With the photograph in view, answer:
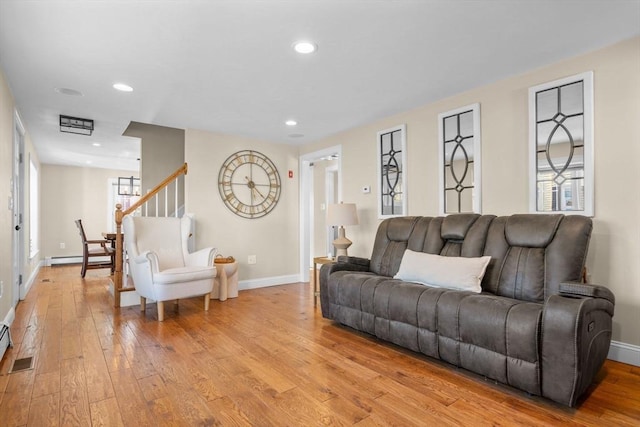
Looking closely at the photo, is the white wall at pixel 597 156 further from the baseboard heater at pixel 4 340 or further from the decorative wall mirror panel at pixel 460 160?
the baseboard heater at pixel 4 340

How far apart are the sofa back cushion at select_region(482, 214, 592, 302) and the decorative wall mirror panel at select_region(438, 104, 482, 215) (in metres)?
0.58

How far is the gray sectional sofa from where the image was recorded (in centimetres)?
179

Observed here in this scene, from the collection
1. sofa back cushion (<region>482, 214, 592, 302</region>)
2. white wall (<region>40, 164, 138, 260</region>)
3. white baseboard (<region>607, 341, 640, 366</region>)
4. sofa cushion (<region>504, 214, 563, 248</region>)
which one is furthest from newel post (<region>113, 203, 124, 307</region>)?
white wall (<region>40, 164, 138, 260</region>)

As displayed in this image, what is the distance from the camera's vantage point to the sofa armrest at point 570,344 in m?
1.73

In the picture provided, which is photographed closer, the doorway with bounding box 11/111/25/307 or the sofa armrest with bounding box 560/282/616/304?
the sofa armrest with bounding box 560/282/616/304

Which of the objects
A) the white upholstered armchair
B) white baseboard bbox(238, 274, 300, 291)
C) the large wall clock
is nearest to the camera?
the white upholstered armchair

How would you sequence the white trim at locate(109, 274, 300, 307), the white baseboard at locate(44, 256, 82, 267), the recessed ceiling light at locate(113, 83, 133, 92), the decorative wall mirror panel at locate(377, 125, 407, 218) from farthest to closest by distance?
1. the white baseboard at locate(44, 256, 82, 267)
2. the white trim at locate(109, 274, 300, 307)
3. the decorative wall mirror panel at locate(377, 125, 407, 218)
4. the recessed ceiling light at locate(113, 83, 133, 92)

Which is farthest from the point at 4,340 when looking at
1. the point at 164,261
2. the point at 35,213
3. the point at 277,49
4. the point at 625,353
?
the point at 35,213

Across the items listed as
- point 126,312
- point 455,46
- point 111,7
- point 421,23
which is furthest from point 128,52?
point 126,312

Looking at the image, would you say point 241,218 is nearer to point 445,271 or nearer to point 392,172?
point 392,172

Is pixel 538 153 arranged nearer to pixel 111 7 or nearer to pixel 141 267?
pixel 111 7

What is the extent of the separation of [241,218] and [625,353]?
431 cm

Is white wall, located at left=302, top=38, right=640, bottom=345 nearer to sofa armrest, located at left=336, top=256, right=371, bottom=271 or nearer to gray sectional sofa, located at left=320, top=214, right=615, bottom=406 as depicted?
gray sectional sofa, located at left=320, top=214, right=615, bottom=406

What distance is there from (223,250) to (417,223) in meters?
2.79
